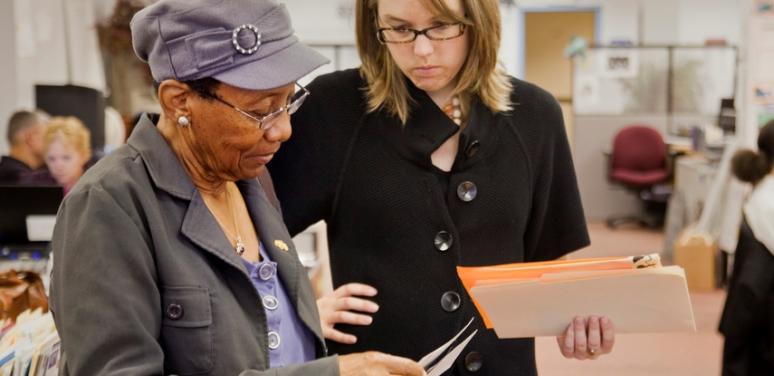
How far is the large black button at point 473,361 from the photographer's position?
1.83 m

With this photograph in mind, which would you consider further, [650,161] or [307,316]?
[650,161]

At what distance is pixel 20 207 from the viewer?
278cm

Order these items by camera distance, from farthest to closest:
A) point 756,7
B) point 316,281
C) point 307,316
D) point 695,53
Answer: point 695,53, point 756,7, point 316,281, point 307,316

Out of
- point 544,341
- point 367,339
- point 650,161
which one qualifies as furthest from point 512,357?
point 650,161

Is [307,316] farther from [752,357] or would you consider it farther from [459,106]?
[752,357]

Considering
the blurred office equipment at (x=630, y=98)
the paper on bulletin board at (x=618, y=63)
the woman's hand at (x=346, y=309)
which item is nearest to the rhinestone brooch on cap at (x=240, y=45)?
the woman's hand at (x=346, y=309)

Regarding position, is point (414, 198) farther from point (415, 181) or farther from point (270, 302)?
point (270, 302)

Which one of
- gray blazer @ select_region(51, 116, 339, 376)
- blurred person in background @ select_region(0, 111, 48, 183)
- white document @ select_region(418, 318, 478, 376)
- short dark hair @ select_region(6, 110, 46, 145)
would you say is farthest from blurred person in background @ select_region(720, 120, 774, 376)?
short dark hair @ select_region(6, 110, 46, 145)

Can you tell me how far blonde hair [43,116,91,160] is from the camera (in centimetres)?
476

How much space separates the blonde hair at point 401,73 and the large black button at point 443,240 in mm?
235

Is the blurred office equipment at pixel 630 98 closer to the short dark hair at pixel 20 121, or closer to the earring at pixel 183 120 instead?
the short dark hair at pixel 20 121

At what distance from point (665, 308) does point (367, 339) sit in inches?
23.7

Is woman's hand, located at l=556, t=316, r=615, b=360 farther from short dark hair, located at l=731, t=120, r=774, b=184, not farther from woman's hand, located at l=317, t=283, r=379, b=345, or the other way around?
short dark hair, located at l=731, t=120, r=774, b=184

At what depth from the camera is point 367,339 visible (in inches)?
73.6
